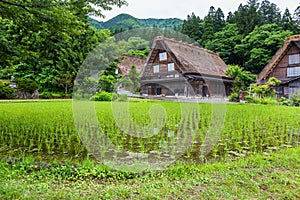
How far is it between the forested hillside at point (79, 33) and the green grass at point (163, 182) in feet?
10.7

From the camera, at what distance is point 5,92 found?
55.7 feet

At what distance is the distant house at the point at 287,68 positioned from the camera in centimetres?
2052

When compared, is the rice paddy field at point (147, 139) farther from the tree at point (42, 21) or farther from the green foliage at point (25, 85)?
the green foliage at point (25, 85)

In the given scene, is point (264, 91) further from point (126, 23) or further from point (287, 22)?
point (287, 22)

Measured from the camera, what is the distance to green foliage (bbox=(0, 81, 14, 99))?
16844 millimetres

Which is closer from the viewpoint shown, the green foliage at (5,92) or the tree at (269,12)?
the green foliage at (5,92)

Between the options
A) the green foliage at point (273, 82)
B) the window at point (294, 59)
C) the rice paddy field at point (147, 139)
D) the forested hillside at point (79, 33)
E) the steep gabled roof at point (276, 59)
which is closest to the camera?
the rice paddy field at point (147, 139)

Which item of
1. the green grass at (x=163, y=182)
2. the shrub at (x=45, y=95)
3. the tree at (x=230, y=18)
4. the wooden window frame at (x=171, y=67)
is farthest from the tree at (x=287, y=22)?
the green grass at (x=163, y=182)

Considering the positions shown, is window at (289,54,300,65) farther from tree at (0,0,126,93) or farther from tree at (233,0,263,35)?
tree at (0,0,126,93)

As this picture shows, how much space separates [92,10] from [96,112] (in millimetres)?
3639

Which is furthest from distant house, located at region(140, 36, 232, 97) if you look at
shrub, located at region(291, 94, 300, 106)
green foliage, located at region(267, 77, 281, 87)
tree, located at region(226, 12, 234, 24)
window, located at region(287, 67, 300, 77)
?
tree, located at region(226, 12, 234, 24)

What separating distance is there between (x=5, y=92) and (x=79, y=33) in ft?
46.0

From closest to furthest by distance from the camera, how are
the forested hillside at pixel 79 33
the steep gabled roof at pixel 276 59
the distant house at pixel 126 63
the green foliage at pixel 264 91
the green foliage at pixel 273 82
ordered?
the forested hillside at pixel 79 33, the distant house at pixel 126 63, the green foliage at pixel 264 91, the green foliage at pixel 273 82, the steep gabled roof at pixel 276 59

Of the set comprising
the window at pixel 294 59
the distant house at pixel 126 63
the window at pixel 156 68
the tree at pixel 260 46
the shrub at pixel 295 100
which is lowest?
the shrub at pixel 295 100
